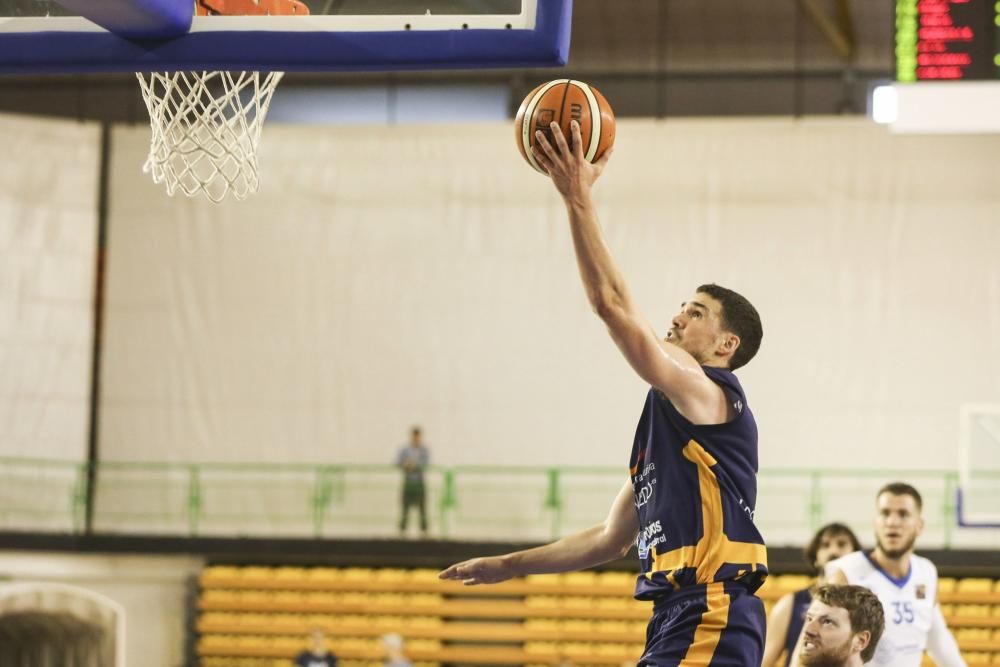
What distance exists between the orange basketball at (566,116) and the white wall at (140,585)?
12.9m

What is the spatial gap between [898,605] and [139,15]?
Answer: 13.0 ft

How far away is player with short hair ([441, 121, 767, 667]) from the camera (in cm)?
338

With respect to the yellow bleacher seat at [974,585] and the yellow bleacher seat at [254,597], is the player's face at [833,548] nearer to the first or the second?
the yellow bleacher seat at [974,585]

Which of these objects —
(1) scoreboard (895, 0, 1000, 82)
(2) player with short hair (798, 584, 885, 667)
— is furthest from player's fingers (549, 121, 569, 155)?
(1) scoreboard (895, 0, 1000, 82)

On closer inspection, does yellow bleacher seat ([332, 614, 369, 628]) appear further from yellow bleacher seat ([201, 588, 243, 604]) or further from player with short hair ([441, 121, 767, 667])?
player with short hair ([441, 121, 767, 667])

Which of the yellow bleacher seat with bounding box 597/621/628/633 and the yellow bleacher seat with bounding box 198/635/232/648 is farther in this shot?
the yellow bleacher seat with bounding box 198/635/232/648

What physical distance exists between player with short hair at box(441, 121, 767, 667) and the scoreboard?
512 centimetres

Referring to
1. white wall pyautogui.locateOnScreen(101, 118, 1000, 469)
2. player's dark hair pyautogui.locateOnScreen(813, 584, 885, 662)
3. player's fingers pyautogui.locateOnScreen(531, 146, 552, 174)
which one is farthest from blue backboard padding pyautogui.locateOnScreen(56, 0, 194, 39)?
white wall pyautogui.locateOnScreen(101, 118, 1000, 469)

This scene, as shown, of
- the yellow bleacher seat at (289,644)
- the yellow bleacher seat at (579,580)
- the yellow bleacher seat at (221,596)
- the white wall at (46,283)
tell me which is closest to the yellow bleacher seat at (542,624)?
the yellow bleacher seat at (579,580)

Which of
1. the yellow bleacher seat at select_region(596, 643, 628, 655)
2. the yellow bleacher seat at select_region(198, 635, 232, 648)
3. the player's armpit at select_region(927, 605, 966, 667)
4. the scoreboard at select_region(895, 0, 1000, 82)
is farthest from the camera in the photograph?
the yellow bleacher seat at select_region(198, 635, 232, 648)

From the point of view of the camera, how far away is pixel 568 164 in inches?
135

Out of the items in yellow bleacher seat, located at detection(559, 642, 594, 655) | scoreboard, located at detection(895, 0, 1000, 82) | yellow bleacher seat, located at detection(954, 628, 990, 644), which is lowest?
yellow bleacher seat, located at detection(559, 642, 594, 655)

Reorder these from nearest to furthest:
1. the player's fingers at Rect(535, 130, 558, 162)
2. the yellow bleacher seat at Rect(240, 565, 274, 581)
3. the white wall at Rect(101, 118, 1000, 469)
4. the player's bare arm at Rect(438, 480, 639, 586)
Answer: the player's fingers at Rect(535, 130, 558, 162) < the player's bare arm at Rect(438, 480, 639, 586) < the yellow bleacher seat at Rect(240, 565, 274, 581) < the white wall at Rect(101, 118, 1000, 469)

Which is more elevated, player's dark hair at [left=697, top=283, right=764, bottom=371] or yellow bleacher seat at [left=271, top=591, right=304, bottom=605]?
player's dark hair at [left=697, top=283, right=764, bottom=371]
